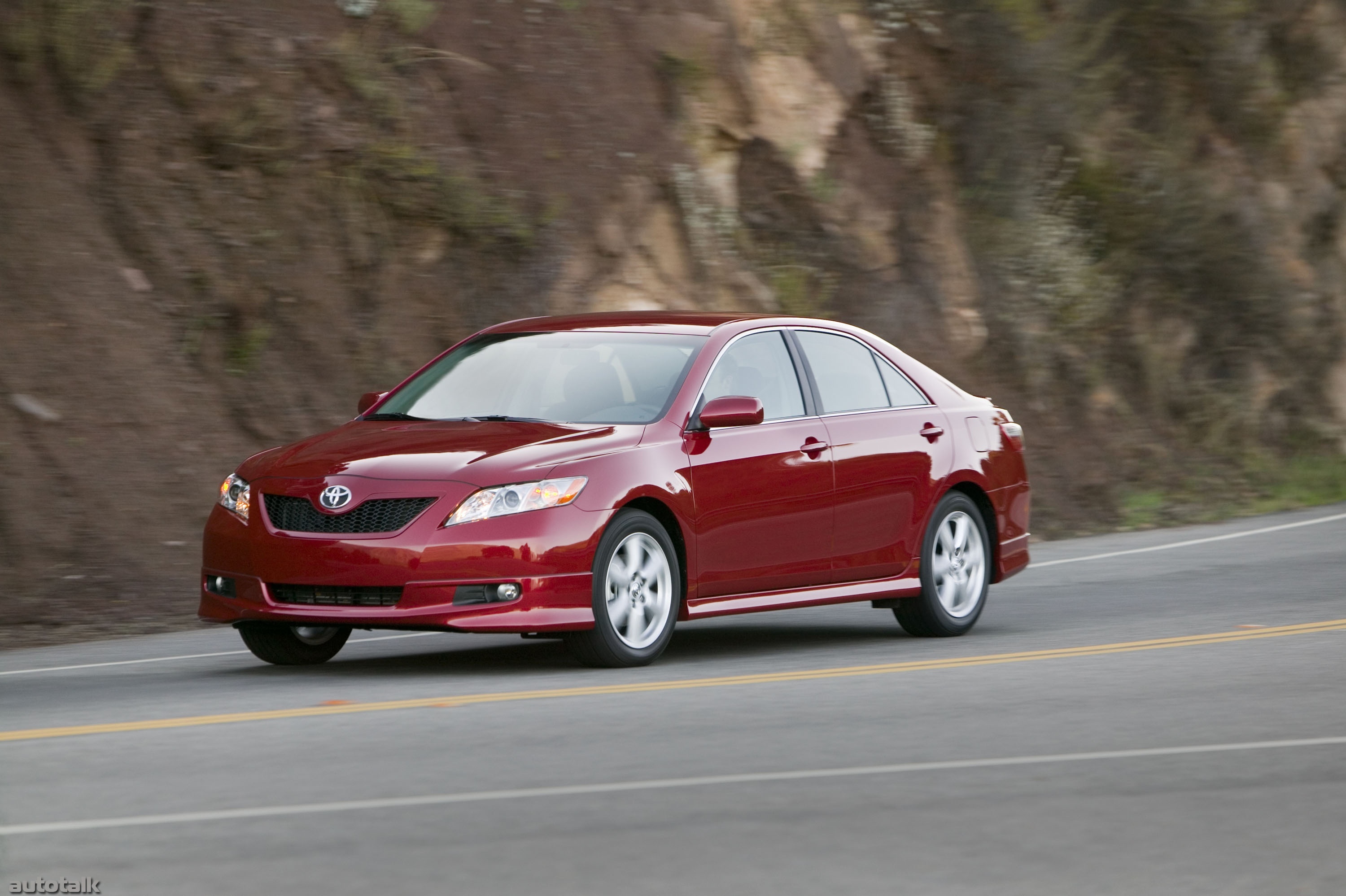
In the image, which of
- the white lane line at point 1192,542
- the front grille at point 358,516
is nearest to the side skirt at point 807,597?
the front grille at point 358,516

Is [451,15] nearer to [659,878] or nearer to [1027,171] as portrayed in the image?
[1027,171]

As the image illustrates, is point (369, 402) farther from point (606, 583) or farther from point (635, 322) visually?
point (606, 583)

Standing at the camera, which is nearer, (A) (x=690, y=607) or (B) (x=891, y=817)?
(B) (x=891, y=817)

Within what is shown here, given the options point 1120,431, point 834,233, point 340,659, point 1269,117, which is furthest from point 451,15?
point 1269,117

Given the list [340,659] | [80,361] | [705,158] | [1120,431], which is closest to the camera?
[340,659]

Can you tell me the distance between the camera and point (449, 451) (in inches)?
382

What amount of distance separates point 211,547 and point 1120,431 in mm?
15618

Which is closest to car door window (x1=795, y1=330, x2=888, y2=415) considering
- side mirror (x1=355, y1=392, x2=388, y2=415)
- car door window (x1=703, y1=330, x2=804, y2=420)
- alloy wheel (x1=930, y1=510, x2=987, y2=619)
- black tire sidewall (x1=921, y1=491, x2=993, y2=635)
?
car door window (x1=703, y1=330, x2=804, y2=420)

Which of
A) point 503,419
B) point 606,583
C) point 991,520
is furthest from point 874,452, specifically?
point 606,583

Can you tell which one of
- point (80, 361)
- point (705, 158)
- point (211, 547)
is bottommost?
point (211, 547)

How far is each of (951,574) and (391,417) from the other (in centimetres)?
323

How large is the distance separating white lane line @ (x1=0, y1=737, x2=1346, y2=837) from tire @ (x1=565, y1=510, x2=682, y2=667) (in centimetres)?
270

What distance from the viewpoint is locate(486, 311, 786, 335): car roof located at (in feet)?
36.0

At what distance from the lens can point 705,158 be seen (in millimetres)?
21734
